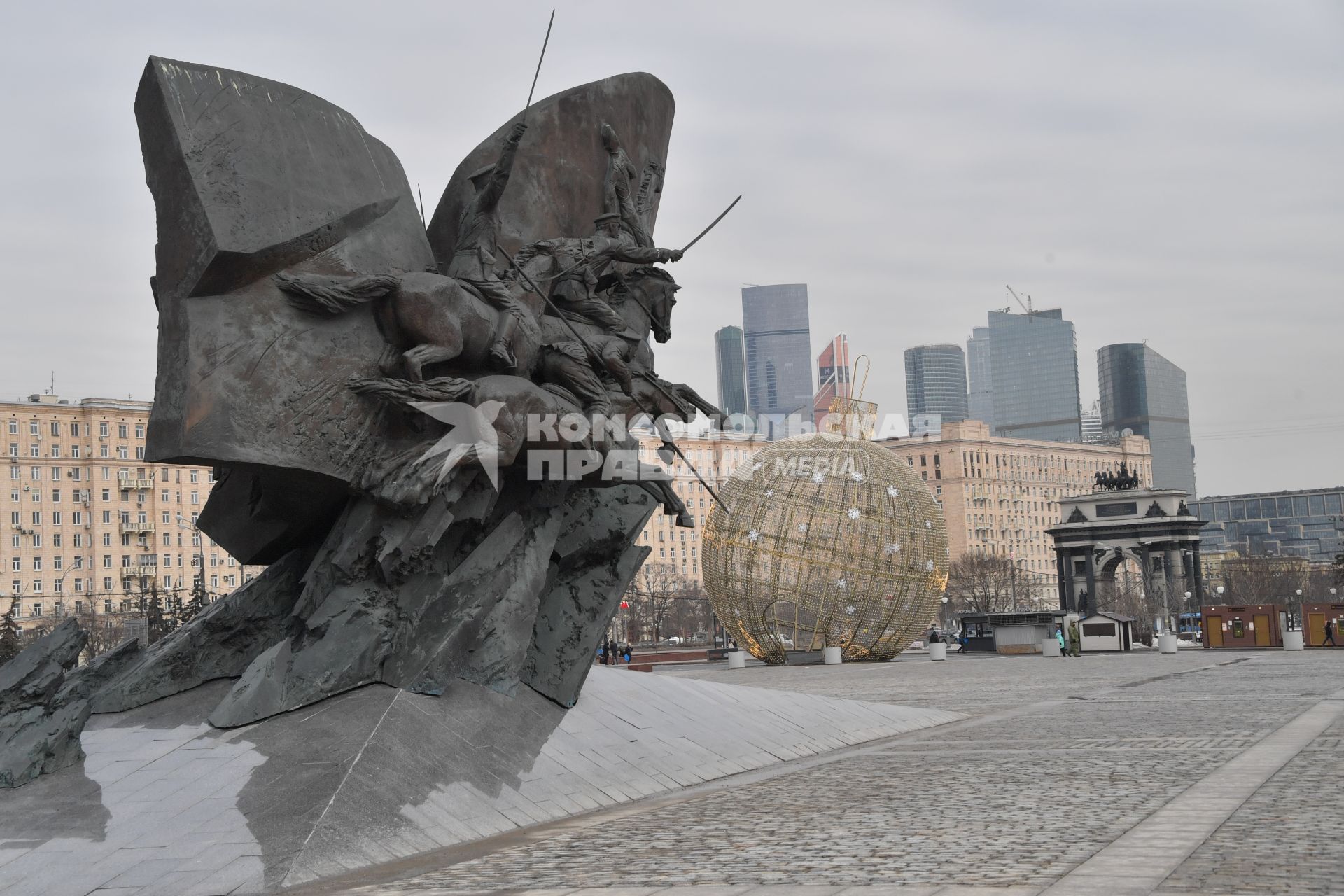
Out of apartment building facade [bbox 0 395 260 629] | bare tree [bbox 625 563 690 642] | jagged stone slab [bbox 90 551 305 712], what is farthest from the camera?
bare tree [bbox 625 563 690 642]

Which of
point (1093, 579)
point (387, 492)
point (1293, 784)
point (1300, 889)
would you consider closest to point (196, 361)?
point (387, 492)

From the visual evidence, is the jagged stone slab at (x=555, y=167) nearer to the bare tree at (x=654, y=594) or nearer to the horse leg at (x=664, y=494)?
the horse leg at (x=664, y=494)

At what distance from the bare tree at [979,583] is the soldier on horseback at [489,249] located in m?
76.5

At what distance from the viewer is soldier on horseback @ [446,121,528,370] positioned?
1187 cm

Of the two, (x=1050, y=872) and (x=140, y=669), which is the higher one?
(x=140, y=669)

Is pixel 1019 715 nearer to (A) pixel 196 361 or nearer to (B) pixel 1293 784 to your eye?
(B) pixel 1293 784

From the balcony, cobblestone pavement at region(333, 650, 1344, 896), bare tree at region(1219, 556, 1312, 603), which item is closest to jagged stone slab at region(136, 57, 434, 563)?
cobblestone pavement at region(333, 650, 1344, 896)

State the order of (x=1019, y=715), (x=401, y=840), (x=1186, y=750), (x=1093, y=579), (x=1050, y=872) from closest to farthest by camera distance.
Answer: (x=1050, y=872), (x=401, y=840), (x=1186, y=750), (x=1019, y=715), (x=1093, y=579)

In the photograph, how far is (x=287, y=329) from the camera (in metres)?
10.7

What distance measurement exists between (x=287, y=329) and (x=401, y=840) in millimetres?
4012

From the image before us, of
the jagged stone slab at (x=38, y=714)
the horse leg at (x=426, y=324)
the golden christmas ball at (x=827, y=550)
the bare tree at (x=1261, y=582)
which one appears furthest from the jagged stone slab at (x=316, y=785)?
the bare tree at (x=1261, y=582)

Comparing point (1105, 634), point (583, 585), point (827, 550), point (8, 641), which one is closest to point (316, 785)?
point (583, 585)

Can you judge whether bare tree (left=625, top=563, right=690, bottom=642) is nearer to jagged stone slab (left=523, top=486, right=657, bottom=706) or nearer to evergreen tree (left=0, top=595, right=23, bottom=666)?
evergreen tree (left=0, top=595, right=23, bottom=666)

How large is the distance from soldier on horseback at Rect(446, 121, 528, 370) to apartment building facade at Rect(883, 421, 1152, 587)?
4276 inches
